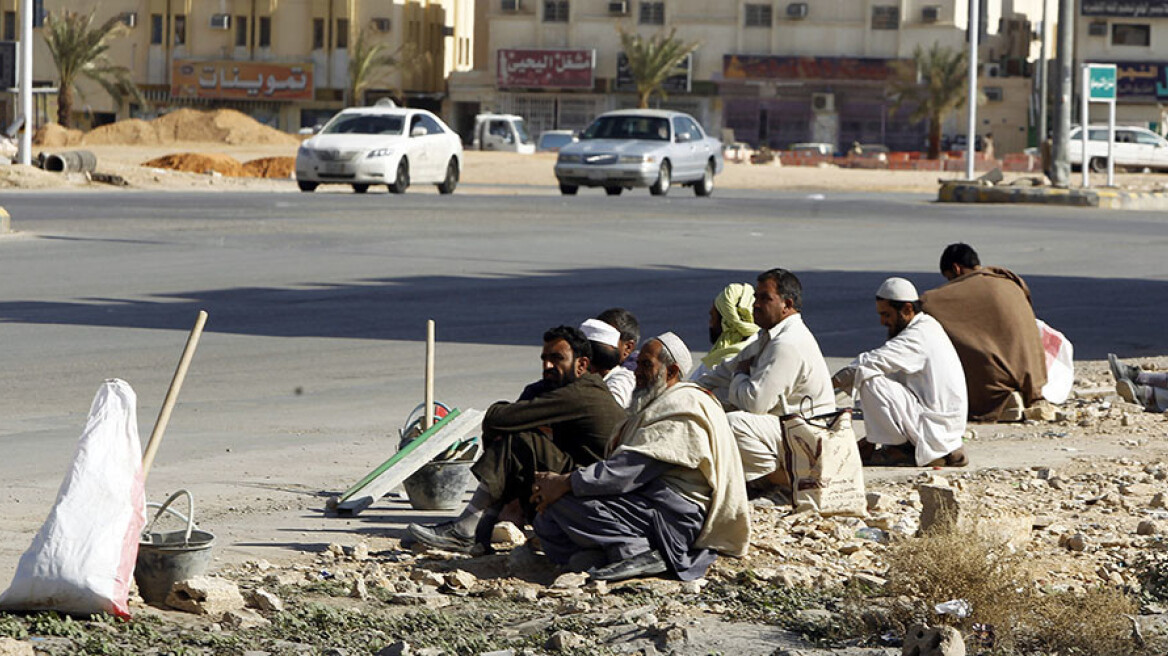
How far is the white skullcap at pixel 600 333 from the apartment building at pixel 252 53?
70.1 m

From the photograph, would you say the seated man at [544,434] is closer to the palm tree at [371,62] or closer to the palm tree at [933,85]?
the palm tree at [933,85]

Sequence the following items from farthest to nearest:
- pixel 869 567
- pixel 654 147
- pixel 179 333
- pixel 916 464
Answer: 1. pixel 654 147
2. pixel 179 333
3. pixel 916 464
4. pixel 869 567

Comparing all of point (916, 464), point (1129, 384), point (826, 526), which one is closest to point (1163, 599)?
point (826, 526)

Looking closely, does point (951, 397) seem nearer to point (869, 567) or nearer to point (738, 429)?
point (738, 429)

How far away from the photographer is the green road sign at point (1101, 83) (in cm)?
3941

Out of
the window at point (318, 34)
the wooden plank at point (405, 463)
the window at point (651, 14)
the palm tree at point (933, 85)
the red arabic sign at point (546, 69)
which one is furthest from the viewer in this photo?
the window at point (318, 34)

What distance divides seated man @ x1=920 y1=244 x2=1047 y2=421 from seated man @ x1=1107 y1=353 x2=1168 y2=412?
2.84 feet

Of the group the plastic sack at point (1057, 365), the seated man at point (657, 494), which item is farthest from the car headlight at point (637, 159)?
the seated man at point (657, 494)

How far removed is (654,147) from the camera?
34.0 m

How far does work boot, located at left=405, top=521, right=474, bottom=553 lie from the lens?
23.6ft

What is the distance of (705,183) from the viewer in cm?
3619

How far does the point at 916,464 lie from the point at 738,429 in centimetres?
174

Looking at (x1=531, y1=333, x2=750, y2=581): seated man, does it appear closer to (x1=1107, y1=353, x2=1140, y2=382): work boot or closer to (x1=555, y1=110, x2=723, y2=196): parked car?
(x1=1107, y1=353, x2=1140, y2=382): work boot

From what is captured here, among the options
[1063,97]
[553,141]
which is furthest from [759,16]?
[1063,97]
